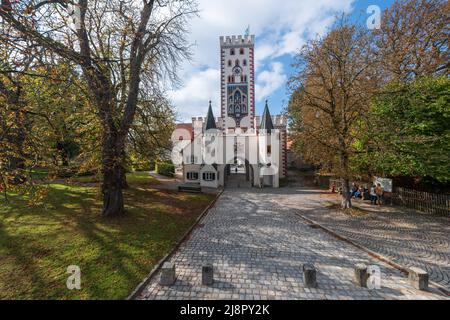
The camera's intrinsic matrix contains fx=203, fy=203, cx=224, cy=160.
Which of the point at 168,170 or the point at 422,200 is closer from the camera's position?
the point at 422,200

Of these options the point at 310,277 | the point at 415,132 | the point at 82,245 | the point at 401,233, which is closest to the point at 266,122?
the point at 415,132

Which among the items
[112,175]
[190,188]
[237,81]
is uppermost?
[237,81]

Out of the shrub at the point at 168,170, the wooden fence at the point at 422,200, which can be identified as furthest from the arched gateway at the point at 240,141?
the wooden fence at the point at 422,200

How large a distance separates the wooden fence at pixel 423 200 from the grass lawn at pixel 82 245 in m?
13.5

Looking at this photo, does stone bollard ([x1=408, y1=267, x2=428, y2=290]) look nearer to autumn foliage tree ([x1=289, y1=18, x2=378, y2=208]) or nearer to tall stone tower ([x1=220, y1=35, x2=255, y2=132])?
autumn foliage tree ([x1=289, y1=18, x2=378, y2=208])

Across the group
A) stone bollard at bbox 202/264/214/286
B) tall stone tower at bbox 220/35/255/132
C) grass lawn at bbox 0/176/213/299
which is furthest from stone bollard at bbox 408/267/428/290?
tall stone tower at bbox 220/35/255/132

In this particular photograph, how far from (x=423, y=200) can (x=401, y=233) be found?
5267 millimetres

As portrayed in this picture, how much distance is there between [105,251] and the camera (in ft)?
22.1

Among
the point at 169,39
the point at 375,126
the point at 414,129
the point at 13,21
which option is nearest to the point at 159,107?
the point at 169,39

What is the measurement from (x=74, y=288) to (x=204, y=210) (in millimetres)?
8176

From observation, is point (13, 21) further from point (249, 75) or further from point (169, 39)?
point (249, 75)

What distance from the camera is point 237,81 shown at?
108 ft

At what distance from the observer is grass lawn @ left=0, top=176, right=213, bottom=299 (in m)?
4.91

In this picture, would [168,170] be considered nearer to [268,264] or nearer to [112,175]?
[112,175]
